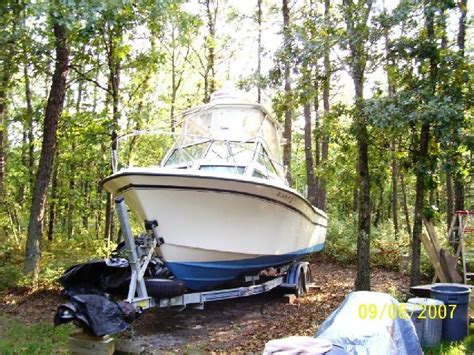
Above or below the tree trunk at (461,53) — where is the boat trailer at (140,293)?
below

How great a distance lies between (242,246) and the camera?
6.57 meters

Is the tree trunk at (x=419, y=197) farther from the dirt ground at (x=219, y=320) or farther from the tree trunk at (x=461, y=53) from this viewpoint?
the dirt ground at (x=219, y=320)

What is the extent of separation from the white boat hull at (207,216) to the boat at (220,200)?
0.04ft

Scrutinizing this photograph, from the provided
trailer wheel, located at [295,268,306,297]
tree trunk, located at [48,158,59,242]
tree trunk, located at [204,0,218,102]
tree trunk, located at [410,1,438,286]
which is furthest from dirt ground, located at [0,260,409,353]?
tree trunk, located at [204,0,218,102]

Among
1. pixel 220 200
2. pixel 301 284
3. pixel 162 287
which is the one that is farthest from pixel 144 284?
pixel 301 284

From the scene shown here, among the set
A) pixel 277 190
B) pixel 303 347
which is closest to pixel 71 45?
pixel 277 190

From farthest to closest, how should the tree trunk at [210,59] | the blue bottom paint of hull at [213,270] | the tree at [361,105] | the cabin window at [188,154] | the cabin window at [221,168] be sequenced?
the tree trunk at [210,59], the cabin window at [188,154], the cabin window at [221,168], the tree at [361,105], the blue bottom paint of hull at [213,270]

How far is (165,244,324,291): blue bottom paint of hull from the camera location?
6.23m

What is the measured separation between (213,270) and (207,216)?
890 millimetres

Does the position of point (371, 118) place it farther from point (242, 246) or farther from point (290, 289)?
point (290, 289)

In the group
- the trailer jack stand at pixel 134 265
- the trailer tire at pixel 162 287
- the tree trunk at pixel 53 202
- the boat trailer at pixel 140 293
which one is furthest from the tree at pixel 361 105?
the tree trunk at pixel 53 202

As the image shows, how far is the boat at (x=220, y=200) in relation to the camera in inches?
235

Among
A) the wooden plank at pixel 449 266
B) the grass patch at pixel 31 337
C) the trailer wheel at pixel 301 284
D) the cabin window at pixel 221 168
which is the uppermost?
the cabin window at pixel 221 168

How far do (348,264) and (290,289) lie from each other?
4.61 metres
